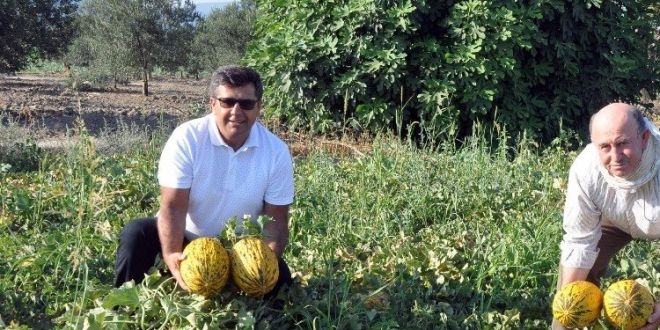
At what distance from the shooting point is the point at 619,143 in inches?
127

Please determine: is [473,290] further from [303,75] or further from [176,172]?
[303,75]

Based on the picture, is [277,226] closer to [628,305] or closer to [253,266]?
[253,266]

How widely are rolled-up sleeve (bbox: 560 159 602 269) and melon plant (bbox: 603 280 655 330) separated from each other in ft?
0.98

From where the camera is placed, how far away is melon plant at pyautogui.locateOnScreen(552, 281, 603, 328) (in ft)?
11.2

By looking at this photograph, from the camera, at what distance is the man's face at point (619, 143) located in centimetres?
320

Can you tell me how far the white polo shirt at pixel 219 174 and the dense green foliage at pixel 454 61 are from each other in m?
4.62

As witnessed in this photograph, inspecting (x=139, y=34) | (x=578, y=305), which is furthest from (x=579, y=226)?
(x=139, y=34)

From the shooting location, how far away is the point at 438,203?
5801 mm

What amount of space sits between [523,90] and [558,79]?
1.94ft

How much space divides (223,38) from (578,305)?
103ft

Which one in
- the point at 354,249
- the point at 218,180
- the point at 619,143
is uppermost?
the point at 619,143

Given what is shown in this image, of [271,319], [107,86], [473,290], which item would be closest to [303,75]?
[473,290]

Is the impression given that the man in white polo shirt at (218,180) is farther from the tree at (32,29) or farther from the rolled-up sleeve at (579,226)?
the tree at (32,29)

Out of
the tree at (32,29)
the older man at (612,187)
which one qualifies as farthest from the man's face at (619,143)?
the tree at (32,29)
